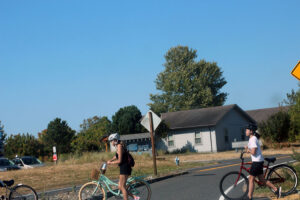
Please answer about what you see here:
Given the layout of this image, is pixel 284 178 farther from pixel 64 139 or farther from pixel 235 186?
pixel 64 139

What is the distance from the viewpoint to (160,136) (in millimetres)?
45219

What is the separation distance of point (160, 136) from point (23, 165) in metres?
17.3

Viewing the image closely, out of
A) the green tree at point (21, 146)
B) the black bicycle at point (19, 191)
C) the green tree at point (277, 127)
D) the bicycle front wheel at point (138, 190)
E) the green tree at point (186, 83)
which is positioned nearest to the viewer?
the bicycle front wheel at point (138, 190)

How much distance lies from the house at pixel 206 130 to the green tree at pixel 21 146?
58.5ft

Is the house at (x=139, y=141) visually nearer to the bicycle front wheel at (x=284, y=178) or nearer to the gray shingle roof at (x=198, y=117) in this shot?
the gray shingle roof at (x=198, y=117)

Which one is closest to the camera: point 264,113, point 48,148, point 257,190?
point 257,190

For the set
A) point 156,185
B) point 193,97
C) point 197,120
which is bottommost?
point 156,185

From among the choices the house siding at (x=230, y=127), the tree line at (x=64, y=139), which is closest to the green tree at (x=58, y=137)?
the tree line at (x=64, y=139)

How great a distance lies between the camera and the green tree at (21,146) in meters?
55.0

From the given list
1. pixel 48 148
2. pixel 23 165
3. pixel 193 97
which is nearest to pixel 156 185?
pixel 23 165

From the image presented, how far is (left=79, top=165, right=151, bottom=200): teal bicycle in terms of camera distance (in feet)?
33.3

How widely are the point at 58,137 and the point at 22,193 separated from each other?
159 feet

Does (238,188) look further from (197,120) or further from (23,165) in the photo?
(197,120)

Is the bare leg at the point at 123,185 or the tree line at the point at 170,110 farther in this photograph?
the tree line at the point at 170,110
